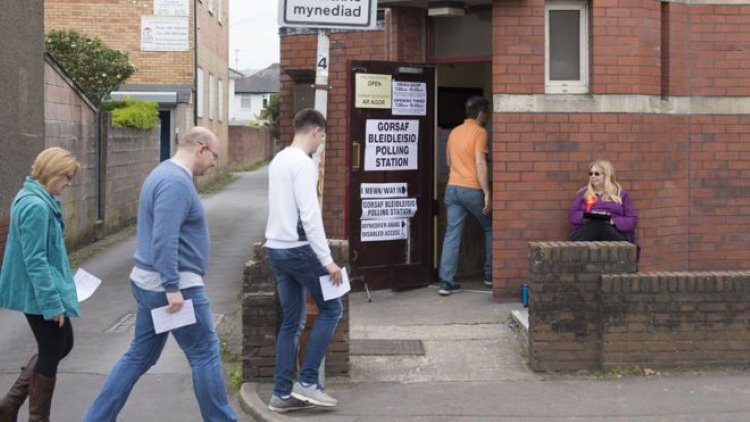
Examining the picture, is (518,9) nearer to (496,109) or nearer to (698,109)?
(496,109)

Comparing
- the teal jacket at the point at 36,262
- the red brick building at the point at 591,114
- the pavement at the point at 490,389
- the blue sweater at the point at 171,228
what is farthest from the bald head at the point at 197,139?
the red brick building at the point at 591,114

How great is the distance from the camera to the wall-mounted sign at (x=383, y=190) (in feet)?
32.9

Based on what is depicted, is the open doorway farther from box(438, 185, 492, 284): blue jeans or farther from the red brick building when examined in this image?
box(438, 185, 492, 284): blue jeans

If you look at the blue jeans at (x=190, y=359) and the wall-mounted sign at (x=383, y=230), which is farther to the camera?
the wall-mounted sign at (x=383, y=230)

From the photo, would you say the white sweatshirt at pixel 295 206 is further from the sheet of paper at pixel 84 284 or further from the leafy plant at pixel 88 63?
the leafy plant at pixel 88 63

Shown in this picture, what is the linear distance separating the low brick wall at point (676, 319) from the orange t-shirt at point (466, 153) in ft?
9.95

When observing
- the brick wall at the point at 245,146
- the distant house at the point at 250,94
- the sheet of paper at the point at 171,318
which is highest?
the distant house at the point at 250,94

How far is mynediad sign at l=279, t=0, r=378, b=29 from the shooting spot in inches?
276

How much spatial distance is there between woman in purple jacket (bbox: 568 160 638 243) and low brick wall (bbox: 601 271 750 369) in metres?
1.63

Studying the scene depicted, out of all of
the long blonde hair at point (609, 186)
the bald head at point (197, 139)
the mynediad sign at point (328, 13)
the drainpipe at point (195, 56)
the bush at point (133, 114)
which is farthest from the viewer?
the drainpipe at point (195, 56)

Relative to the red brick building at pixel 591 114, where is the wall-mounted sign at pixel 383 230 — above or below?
below

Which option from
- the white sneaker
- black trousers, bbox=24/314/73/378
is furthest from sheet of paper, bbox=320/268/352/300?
black trousers, bbox=24/314/73/378

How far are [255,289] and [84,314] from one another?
370 centimetres

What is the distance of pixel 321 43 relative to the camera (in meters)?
7.24
